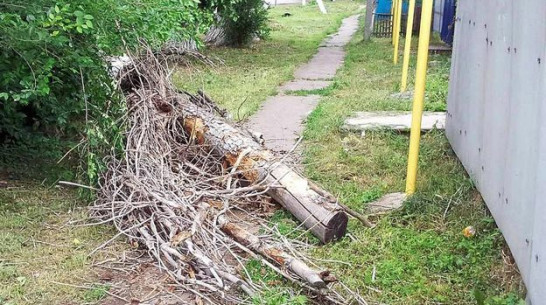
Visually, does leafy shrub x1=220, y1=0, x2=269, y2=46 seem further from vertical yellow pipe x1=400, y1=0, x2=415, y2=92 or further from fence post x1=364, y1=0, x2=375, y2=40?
vertical yellow pipe x1=400, y1=0, x2=415, y2=92

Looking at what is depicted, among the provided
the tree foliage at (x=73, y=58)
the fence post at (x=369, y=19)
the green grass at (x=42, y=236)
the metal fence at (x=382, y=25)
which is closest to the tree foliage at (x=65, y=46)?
the tree foliage at (x=73, y=58)

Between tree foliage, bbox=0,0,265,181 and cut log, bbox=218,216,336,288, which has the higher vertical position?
tree foliage, bbox=0,0,265,181

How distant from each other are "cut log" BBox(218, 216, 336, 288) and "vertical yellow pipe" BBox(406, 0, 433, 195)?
61.0 inches

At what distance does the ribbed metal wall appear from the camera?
3197 millimetres

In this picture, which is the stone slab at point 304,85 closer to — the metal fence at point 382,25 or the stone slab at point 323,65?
the stone slab at point 323,65

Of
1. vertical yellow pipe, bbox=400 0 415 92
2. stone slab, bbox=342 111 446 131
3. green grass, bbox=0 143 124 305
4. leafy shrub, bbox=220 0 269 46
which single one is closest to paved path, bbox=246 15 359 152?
stone slab, bbox=342 111 446 131

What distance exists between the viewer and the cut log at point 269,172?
4547mm

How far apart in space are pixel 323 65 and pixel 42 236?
9468 mm

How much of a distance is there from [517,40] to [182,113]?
3352 mm

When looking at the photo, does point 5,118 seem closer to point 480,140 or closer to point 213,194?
point 213,194

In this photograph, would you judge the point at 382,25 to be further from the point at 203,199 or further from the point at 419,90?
the point at 203,199

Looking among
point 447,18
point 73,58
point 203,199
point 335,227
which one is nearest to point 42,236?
point 203,199

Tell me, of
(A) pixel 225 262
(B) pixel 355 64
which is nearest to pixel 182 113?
(A) pixel 225 262

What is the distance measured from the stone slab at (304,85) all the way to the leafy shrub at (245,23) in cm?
370
